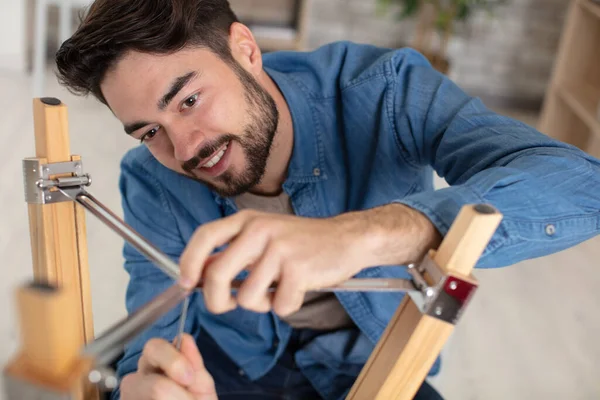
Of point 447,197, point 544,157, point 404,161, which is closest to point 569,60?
point 404,161

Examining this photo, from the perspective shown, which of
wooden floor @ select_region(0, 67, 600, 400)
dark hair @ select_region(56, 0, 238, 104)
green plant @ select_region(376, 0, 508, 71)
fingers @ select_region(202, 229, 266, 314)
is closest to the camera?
fingers @ select_region(202, 229, 266, 314)

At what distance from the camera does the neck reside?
1.13m

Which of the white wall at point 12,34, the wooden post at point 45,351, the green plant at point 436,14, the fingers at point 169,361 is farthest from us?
the white wall at point 12,34

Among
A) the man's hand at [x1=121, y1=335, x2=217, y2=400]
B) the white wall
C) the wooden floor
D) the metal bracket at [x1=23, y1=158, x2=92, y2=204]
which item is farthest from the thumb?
the white wall

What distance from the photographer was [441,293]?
584 millimetres

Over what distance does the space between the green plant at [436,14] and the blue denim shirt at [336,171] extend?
2.01 metres

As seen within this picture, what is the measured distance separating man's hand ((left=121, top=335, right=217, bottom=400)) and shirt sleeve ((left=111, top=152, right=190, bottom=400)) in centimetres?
41

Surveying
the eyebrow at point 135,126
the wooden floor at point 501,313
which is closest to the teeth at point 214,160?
the eyebrow at point 135,126

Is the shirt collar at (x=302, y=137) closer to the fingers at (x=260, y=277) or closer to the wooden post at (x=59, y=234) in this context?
the wooden post at (x=59, y=234)

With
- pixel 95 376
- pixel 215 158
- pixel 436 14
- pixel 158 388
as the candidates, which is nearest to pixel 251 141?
pixel 215 158

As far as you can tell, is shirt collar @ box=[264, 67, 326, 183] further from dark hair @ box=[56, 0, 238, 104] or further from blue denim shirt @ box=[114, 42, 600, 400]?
dark hair @ box=[56, 0, 238, 104]

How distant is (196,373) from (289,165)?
494 mm

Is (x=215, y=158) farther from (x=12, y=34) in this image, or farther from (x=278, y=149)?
(x=12, y=34)

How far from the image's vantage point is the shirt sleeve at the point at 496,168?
2.24 ft
